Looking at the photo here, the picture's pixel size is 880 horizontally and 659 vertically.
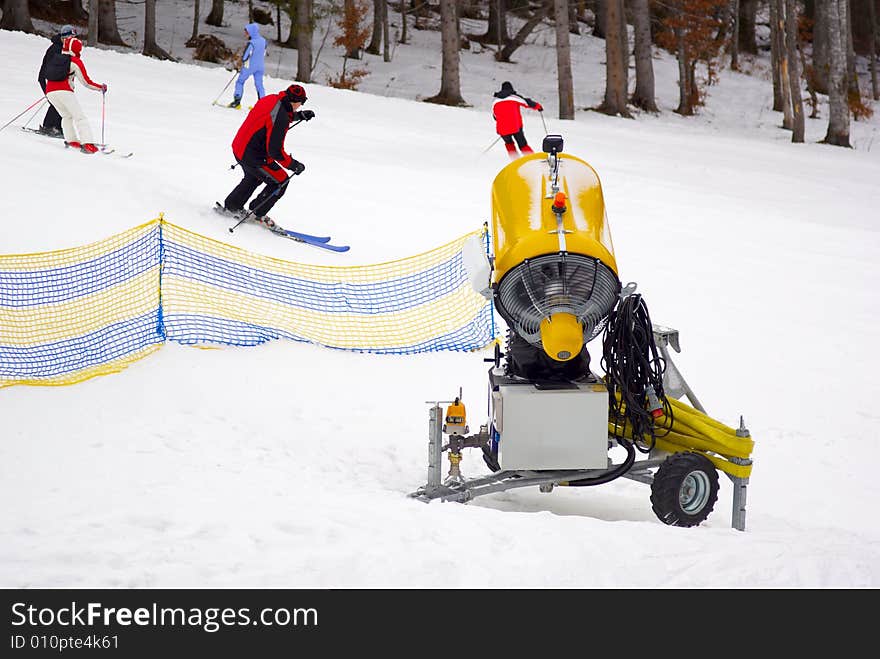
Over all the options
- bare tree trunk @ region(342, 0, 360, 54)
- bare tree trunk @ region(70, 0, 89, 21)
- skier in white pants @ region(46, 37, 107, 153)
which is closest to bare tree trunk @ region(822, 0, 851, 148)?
bare tree trunk @ region(342, 0, 360, 54)

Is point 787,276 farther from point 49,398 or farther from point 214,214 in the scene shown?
point 49,398

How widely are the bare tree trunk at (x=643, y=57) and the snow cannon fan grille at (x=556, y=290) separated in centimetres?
2511

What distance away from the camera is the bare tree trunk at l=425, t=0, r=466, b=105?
83.0 ft

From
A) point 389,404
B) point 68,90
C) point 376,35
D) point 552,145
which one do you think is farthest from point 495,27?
point 552,145

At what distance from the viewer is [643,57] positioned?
2950cm

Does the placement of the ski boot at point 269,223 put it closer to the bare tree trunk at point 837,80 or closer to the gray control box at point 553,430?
the gray control box at point 553,430

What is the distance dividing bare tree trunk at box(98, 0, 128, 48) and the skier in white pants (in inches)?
758

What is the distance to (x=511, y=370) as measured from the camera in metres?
5.78

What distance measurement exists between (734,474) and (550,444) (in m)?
1.13

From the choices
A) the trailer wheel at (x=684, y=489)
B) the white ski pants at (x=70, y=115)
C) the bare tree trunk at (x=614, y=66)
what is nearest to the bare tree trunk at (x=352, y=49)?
the bare tree trunk at (x=614, y=66)

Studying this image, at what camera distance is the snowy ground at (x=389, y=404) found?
173 inches

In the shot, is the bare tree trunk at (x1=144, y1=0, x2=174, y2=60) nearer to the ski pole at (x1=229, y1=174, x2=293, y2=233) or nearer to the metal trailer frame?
the ski pole at (x1=229, y1=174, x2=293, y2=233)

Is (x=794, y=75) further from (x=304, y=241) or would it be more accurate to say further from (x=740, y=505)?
(x=740, y=505)
